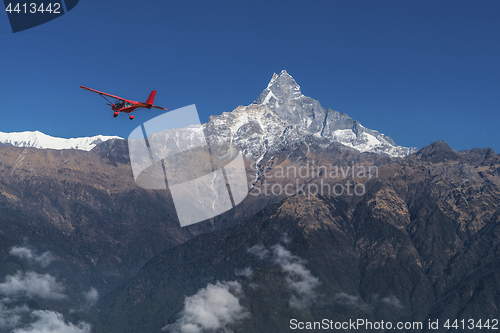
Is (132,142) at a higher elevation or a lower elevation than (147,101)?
lower

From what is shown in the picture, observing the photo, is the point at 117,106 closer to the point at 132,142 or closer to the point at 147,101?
the point at 147,101

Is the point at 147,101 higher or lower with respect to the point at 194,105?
higher

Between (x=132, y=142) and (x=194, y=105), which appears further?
(x=132, y=142)

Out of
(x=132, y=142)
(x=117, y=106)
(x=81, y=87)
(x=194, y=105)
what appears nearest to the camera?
(x=194, y=105)

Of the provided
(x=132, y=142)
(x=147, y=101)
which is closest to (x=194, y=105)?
(x=132, y=142)

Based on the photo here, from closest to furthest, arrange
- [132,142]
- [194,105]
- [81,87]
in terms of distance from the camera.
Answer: [194,105]
[132,142]
[81,87]

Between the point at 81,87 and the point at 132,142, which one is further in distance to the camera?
the point at 81,87

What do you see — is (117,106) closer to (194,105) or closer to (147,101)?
(147,101)

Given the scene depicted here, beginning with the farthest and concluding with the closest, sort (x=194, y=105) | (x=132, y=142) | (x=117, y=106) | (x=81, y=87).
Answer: (x=117, y=106) < (x=81, y=87) < (x=132, y=142) < (x=194, y=105)

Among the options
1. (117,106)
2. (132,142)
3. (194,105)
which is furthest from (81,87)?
(194,105)
